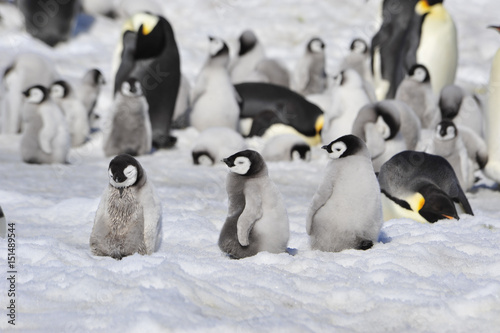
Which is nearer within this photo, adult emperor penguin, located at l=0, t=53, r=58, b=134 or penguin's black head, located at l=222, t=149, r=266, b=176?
penguin's black head, located at l=222, t=149, r=266, b=176

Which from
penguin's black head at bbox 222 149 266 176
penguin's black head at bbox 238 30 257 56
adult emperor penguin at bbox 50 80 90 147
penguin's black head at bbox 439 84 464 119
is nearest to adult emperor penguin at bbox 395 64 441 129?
penguin's black head at bbox 439 84 464 119

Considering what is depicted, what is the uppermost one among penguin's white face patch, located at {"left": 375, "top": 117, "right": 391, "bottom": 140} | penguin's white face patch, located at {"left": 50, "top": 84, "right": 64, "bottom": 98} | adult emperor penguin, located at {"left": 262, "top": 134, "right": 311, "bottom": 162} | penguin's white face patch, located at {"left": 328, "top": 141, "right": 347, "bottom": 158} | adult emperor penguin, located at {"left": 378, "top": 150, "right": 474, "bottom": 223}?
penguin's white face patch, located at {"left": 328, "top": 141, "right": 347, "bottom": 158}

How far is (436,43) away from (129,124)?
4.43 meters

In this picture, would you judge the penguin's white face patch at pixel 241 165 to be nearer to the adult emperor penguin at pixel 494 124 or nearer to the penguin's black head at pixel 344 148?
the penguin's black head at pixel 344 148

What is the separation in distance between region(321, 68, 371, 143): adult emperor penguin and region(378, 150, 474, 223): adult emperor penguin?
2.76 m

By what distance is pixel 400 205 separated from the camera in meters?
4.67

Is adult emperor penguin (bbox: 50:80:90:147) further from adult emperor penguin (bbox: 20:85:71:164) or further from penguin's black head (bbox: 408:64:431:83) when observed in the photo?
penguin's black head (bbox: 408:64:431:83)

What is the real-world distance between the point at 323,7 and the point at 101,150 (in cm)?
900

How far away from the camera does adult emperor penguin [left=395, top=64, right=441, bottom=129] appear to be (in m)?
8.30

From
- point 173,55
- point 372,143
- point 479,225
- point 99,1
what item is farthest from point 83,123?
point 99,1

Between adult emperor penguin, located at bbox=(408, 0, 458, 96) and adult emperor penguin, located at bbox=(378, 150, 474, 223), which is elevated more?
adult emperor penguin, located at bbox=(408, 0, 458, 96)

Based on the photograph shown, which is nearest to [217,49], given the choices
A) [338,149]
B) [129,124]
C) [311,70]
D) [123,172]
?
[129,124]

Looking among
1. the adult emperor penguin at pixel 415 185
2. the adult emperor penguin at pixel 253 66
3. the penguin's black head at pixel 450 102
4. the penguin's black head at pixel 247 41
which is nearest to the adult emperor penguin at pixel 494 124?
the penguin's black head at pixel 450 102

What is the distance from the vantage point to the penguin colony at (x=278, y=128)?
342cm
